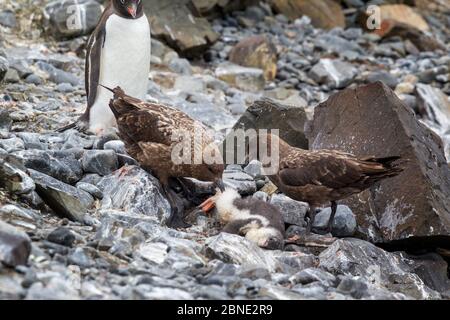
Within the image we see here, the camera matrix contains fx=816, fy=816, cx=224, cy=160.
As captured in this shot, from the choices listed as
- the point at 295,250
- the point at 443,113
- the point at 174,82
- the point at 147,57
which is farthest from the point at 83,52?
the point at 295,250

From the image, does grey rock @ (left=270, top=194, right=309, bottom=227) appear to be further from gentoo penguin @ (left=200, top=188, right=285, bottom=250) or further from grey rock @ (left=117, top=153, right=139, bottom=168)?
grey rock @ (left=117, top=153, right=139, bottom=168)

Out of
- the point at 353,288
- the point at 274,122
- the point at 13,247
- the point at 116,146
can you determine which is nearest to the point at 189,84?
the point at 274,122

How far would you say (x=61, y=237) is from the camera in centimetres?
504

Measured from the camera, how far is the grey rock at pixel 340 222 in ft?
22.5

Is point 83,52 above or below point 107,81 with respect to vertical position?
below

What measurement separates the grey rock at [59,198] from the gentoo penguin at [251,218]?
1.09 m

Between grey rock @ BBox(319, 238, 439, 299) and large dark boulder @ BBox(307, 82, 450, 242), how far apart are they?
0.53 metres

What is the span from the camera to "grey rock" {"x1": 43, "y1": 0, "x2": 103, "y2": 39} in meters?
11.7

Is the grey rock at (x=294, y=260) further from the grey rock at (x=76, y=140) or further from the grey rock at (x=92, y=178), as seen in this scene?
A: the grey rock at (x=76, y=140)

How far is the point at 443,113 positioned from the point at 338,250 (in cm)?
724

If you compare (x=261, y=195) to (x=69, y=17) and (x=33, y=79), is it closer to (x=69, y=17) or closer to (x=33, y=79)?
(x=33, y=79)

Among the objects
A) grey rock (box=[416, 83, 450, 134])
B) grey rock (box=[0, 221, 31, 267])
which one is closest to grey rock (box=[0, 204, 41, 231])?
grey rock (box=[0, 221, 31, 267])
